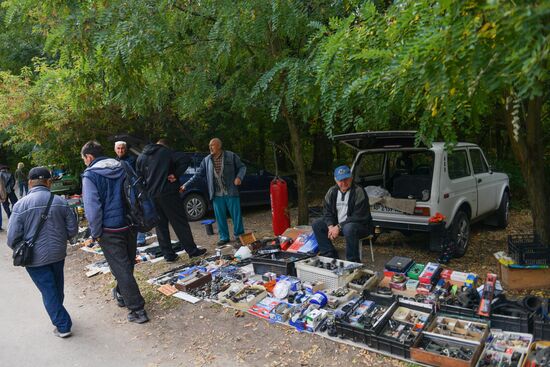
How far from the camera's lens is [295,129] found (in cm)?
773

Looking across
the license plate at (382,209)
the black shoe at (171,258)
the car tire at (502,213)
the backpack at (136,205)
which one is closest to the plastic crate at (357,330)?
the license plate at (382,209)

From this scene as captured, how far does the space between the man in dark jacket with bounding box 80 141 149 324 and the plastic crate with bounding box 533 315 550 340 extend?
3887 millimetres

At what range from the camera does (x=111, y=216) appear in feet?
14.7

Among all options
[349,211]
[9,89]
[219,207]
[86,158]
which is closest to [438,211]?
[349,211]

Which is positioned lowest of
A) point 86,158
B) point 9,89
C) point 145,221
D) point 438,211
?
point 438,211

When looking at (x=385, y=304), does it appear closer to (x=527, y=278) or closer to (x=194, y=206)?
(x=527, y=278)

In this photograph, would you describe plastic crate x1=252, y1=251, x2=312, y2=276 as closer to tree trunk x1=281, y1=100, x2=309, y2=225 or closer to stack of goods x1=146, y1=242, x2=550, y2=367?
stack of goods x1=146, y1=242, x2=550, y2=367

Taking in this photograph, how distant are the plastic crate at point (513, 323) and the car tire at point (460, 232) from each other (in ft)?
7.42

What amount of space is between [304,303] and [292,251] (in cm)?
164

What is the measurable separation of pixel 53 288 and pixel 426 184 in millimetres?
5267

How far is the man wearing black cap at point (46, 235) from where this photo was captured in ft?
13.6

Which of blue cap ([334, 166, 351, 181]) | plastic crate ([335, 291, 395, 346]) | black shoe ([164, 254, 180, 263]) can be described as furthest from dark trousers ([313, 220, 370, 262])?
black shoe ([164, 254, 180, 263])

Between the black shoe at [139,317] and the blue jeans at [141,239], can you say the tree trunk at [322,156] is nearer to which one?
the blue jeans at [141,239]

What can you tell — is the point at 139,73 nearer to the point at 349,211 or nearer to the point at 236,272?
the point at 236,272
